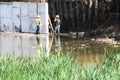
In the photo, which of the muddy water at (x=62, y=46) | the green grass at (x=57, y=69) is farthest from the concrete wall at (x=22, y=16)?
the green grass at (x=57, y=69)

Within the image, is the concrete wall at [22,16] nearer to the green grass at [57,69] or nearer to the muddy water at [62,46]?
the muddy water at [62,46]

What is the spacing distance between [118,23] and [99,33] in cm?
200

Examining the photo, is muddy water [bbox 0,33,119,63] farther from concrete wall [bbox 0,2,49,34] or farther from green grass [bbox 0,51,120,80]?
green grass [bbox 0,51,120,80]

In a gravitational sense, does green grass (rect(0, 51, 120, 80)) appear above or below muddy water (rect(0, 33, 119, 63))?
above

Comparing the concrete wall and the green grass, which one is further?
the concrete wall

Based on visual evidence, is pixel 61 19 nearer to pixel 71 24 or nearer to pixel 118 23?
pixel 71 24

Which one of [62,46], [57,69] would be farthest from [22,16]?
[57,69]

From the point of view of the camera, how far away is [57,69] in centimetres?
1150

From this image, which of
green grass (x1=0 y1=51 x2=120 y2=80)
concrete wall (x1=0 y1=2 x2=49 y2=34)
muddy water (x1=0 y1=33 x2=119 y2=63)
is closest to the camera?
green grass (x1=0 y1=51 x2=120 y2=80)

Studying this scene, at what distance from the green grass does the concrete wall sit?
20741 millimetres

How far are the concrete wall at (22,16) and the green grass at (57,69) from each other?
2074 centimetres

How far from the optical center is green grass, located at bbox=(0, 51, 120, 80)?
1077 centimetres

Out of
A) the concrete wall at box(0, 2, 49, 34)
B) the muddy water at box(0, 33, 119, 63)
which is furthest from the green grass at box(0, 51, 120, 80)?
the concrete wall at box(0, 2, 49, 34)

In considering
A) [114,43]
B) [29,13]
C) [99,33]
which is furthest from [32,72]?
[29,13]
